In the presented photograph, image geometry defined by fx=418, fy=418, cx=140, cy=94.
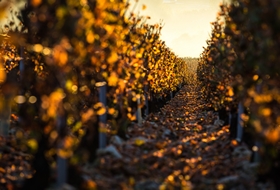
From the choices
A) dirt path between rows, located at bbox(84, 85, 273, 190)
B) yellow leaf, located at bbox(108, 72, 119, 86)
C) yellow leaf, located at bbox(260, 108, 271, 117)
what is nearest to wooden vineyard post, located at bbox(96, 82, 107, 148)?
dirt path between rows, located at bbox(84, 85, 273, 190)

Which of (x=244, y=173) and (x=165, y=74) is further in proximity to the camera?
(x=165, y=74)

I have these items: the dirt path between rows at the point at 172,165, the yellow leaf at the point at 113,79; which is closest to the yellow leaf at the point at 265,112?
the dirt path between rows at the point at 172,165

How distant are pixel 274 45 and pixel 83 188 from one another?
4.82m

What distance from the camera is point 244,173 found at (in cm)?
1023

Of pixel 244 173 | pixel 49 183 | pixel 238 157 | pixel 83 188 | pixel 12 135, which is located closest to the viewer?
pixel 83 188

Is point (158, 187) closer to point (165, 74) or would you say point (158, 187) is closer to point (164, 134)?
point (164, 134)

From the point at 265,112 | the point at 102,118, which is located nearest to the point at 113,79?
the point at 102,118

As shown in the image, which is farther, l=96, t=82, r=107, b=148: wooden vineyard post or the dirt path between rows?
l=96, t=82, r=107, b=148: wooden vineyard post

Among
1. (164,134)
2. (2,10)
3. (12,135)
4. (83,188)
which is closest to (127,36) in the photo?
(164,134)

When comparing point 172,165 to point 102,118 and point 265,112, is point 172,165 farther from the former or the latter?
point 265,112

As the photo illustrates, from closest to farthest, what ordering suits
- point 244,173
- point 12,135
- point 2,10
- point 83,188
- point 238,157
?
point 2,10
point 83,188
point 244,173
point 238,157
point 12,135

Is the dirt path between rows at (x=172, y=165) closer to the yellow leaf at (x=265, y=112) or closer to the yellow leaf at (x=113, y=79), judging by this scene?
the yellow leaf at (x=113, y=79)

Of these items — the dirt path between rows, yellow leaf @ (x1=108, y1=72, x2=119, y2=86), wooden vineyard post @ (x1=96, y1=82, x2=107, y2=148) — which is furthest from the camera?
wooden vineyard post @ (x1=96, y1=82, x2=107, y2=148)

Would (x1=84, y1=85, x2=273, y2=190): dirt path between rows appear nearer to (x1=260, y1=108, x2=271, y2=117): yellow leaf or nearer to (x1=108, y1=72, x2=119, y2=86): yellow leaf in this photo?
(x1=108, y1=72, x2=119, y2=86): yellow leaf
